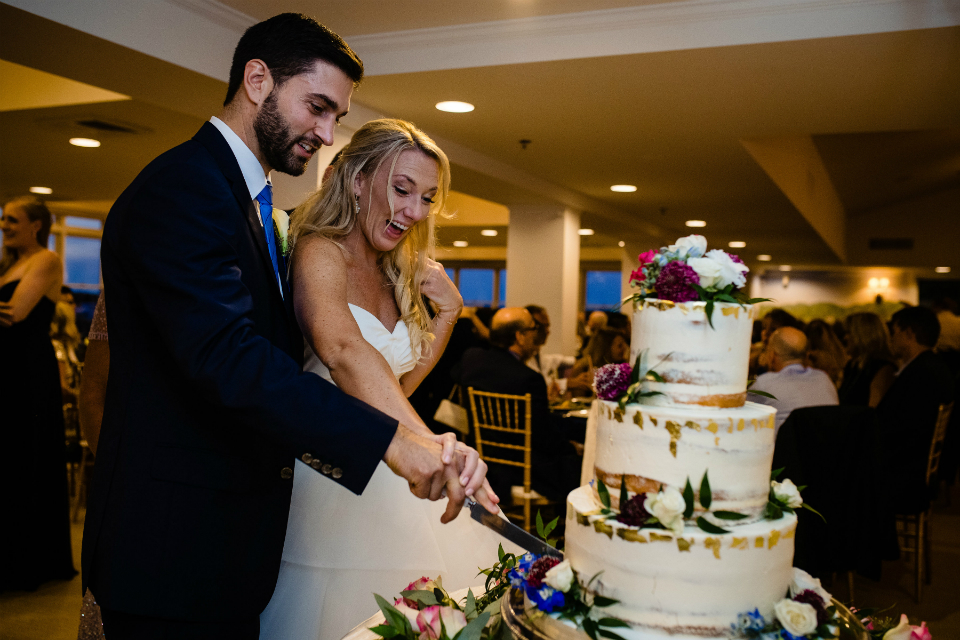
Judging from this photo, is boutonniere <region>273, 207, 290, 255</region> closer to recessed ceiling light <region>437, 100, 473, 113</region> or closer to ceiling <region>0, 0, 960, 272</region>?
ceiling <region>0, 0, 960, 272</region>

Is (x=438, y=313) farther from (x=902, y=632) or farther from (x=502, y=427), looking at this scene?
(x=502, y=427)

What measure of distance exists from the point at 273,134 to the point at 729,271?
912 millimetres

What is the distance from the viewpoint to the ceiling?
10.6 feet

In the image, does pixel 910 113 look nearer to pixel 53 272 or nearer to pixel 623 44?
pixel 623 44

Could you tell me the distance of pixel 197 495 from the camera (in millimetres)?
1332

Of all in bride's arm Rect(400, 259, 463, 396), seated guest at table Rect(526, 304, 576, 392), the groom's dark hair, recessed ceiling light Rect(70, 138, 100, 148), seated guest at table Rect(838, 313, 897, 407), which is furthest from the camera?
recessed ceiling light Rect(70, 138, 100, 148)

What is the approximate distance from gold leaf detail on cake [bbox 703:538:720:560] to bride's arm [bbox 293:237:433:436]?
62 cm

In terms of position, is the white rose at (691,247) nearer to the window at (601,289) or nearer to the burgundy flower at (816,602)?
the burgundy flower at (816,602)

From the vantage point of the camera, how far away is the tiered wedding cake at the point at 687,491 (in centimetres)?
117

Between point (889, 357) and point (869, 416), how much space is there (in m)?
2.69

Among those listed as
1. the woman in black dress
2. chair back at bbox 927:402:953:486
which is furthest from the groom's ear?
chair back at bbox 927:402:953:486

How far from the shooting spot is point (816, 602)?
123cm

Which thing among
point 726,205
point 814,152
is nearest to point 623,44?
point 726,205

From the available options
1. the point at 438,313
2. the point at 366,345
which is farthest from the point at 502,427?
the point at 366,345
